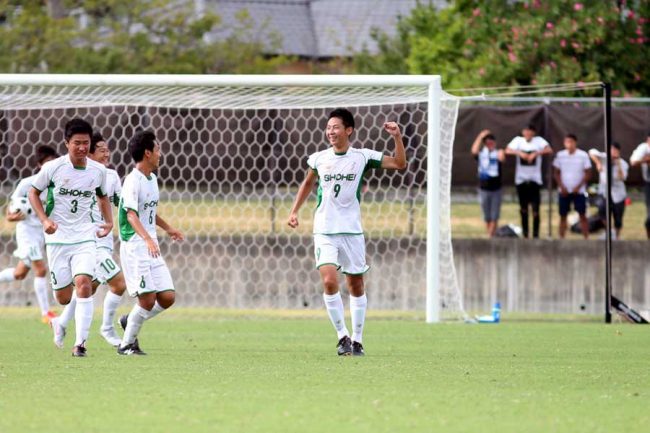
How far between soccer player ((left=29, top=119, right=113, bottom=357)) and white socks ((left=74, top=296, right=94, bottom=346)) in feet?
0.07

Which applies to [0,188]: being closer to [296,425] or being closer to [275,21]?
[296,425]

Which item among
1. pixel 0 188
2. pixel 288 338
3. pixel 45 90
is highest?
pixel 45 90

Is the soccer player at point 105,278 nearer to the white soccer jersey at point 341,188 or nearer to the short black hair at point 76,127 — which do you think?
the short black hair at point 76,127

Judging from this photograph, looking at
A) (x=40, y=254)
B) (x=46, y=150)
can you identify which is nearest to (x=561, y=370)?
(x=46, y=150)

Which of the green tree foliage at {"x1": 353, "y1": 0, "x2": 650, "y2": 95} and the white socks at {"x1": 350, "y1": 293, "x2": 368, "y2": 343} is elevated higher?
the green tree foliage at {"x1": 353, "y1": 0, "x2": 650, "y2": 95}

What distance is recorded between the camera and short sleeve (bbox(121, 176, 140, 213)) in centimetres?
1195

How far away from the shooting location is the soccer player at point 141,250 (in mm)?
12031

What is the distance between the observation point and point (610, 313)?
17359 mm

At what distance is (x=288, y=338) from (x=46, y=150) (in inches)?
123

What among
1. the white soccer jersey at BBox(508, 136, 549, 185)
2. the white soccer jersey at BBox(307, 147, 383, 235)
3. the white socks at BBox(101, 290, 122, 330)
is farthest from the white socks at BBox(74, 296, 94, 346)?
the white soccer jersey at BBox(508, 136, 549, 185)

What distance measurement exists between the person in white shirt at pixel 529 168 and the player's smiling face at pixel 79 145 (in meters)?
9.20

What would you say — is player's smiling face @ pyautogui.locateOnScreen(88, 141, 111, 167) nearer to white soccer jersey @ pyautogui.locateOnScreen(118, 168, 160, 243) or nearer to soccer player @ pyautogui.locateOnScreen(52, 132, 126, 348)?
soccer player @ pyautogui.locateOnScreen(52, 132, 126, 348)

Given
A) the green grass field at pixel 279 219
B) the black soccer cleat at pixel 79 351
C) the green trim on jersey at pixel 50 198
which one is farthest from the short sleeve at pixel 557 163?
the black soccer cleat at pixel 79 351

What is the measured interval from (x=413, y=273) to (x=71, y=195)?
750cm
